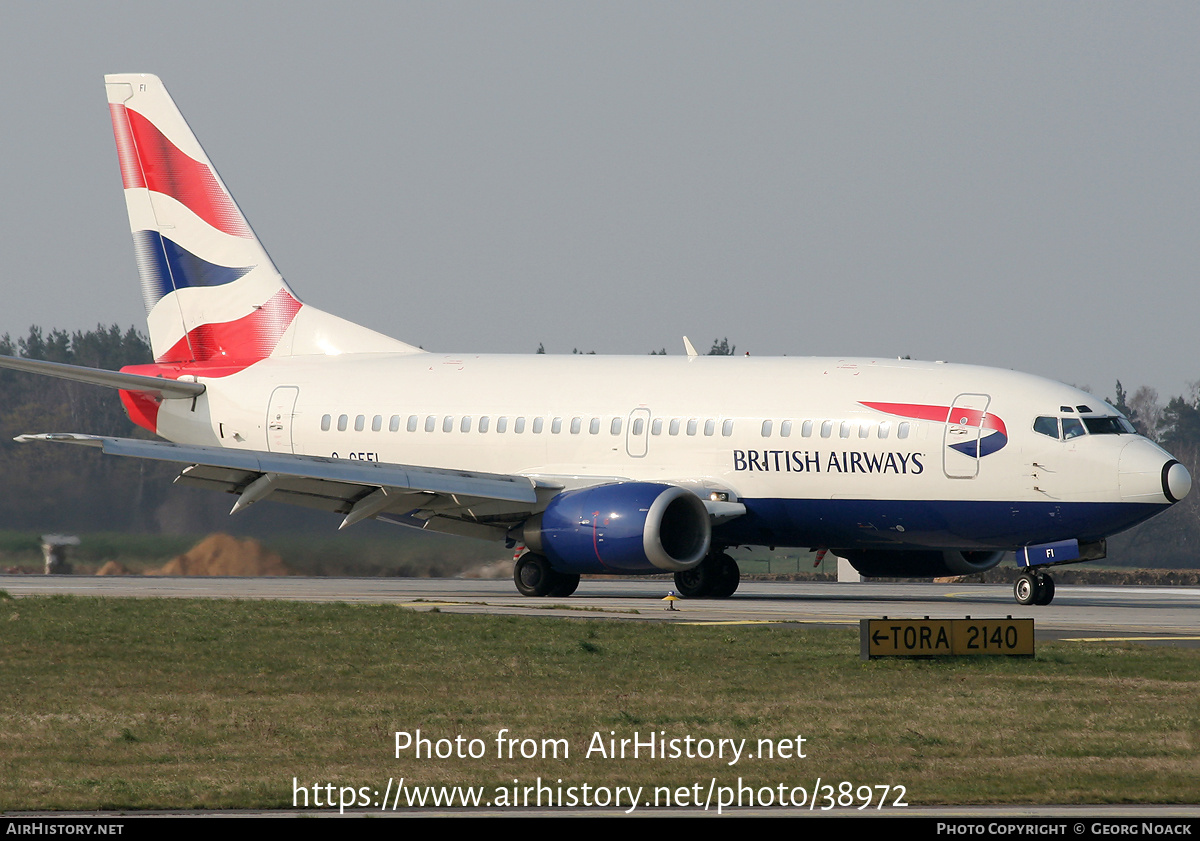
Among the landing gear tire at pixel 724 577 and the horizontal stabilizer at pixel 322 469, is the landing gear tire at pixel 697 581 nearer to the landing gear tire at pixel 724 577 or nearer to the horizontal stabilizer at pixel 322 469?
the landing gear tire at pixel 724 577

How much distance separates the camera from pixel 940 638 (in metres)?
16.3

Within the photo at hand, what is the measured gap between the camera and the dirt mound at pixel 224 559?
122ft

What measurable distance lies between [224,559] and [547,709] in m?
25.6

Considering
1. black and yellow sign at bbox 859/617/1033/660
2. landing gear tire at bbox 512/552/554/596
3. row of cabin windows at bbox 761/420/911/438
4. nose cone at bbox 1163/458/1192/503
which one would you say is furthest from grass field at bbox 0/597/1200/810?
landing gear tire at bbox 512/552/554/596

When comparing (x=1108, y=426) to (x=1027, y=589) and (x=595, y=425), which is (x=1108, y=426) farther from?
(x=595, y=425)

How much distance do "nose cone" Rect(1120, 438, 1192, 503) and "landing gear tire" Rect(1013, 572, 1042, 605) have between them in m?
2.25

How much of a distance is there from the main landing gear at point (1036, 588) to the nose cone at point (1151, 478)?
216 cm

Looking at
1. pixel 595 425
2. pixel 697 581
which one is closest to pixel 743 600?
pixel 697 581

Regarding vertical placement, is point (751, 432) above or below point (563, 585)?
above

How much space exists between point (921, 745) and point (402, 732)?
12.4 feet

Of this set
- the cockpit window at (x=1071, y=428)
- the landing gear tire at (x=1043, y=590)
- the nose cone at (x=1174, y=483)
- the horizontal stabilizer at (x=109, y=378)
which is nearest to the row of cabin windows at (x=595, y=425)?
the cockpit window at (x=1071, y=428)
